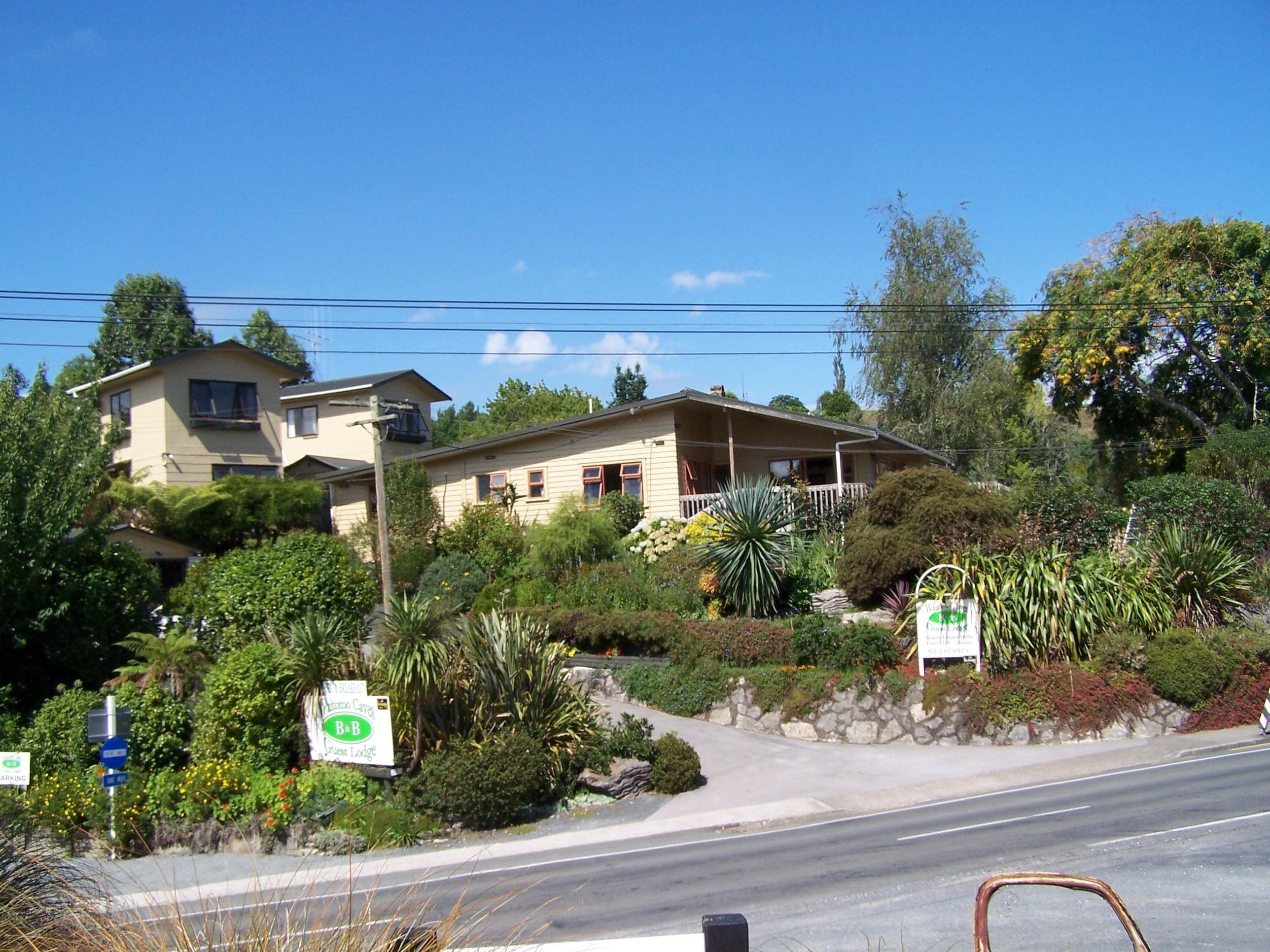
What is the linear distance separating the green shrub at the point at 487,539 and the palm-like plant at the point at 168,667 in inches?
470

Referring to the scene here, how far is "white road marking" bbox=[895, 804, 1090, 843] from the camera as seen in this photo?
500 inches

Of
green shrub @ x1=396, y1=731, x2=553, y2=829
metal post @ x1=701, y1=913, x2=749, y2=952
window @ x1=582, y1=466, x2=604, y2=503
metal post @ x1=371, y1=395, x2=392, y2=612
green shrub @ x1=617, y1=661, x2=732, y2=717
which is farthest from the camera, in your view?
window @ x1=582, y1=466, x2=604, y2=503

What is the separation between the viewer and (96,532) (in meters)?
20.8

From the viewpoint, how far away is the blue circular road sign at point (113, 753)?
1467cm

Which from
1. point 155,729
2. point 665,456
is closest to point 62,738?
point 155,729

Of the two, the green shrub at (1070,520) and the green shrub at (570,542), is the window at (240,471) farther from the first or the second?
the green shrub at (1070,520)

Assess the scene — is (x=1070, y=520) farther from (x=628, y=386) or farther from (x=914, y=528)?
(x=628, y=386)

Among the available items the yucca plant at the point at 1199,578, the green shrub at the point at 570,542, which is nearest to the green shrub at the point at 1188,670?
the yucca plant at the point at 1199,578

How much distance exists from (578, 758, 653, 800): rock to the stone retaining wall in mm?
1848

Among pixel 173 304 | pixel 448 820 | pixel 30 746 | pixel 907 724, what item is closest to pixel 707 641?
pixel 907 724

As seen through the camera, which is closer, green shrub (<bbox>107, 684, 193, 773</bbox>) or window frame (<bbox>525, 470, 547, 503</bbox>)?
green shrub (<bbox>107, 684, 193, 773</bbox>)

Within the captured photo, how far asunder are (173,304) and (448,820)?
5695 cm

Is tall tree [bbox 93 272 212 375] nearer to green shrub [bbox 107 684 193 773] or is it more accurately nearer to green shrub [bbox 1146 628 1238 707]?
green shrub [bbox 107 684 193 773]

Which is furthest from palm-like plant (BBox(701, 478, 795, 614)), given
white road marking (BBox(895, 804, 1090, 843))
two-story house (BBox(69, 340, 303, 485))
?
two-story house (BBox(69, 340, 303, 485))
